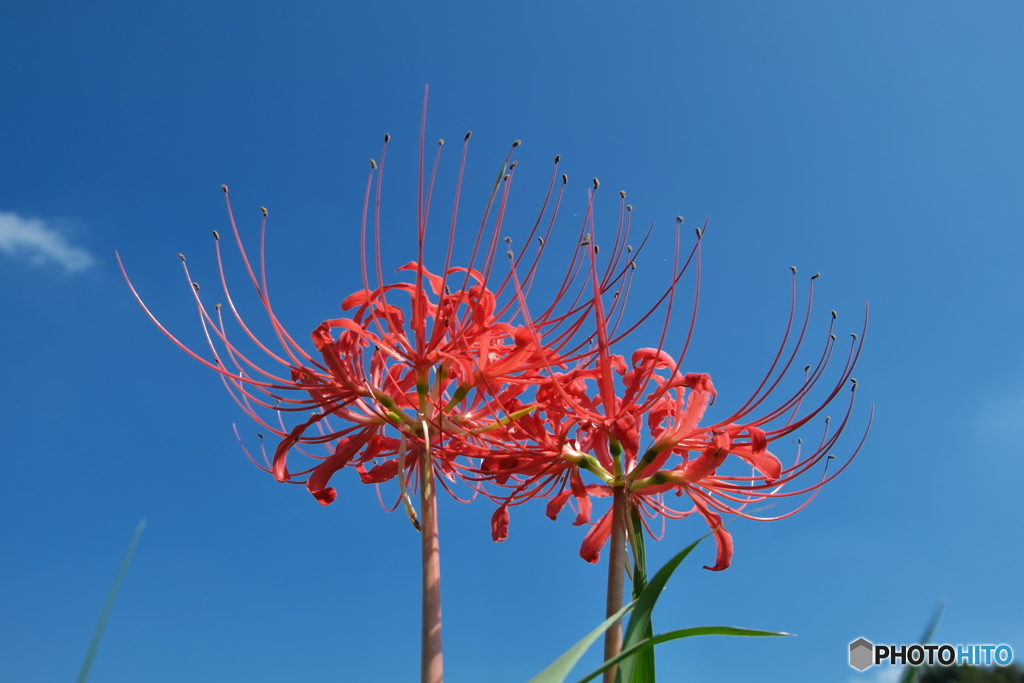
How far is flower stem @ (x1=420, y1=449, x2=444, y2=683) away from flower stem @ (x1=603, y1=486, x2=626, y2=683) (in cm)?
44

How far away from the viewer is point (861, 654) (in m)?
2.98

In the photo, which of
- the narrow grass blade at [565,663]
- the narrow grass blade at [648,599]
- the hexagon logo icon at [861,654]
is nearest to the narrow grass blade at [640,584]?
the narrow grass blade at [648,599]

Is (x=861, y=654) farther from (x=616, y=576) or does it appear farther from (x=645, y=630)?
(x=645, y=630)

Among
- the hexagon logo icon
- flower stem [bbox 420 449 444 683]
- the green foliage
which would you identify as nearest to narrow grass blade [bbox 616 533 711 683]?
the green foliage

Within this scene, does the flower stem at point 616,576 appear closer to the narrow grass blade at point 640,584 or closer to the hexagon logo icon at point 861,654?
the narrow grass blade at point 640,584

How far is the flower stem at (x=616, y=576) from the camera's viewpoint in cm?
208

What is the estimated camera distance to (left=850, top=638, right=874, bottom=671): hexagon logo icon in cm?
296

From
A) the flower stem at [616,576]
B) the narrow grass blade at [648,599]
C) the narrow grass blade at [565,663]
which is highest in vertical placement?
the flower stem at [616,576]

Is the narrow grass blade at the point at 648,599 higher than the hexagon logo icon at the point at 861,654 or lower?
lower

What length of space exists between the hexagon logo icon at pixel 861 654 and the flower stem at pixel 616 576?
1.28m

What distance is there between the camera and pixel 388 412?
2.44 meters

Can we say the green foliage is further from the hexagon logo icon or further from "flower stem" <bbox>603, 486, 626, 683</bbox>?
the hexagon logo icon

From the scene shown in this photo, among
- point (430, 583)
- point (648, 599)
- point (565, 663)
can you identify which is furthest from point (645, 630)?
point (430, 583)

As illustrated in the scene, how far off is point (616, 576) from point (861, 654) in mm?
1376
